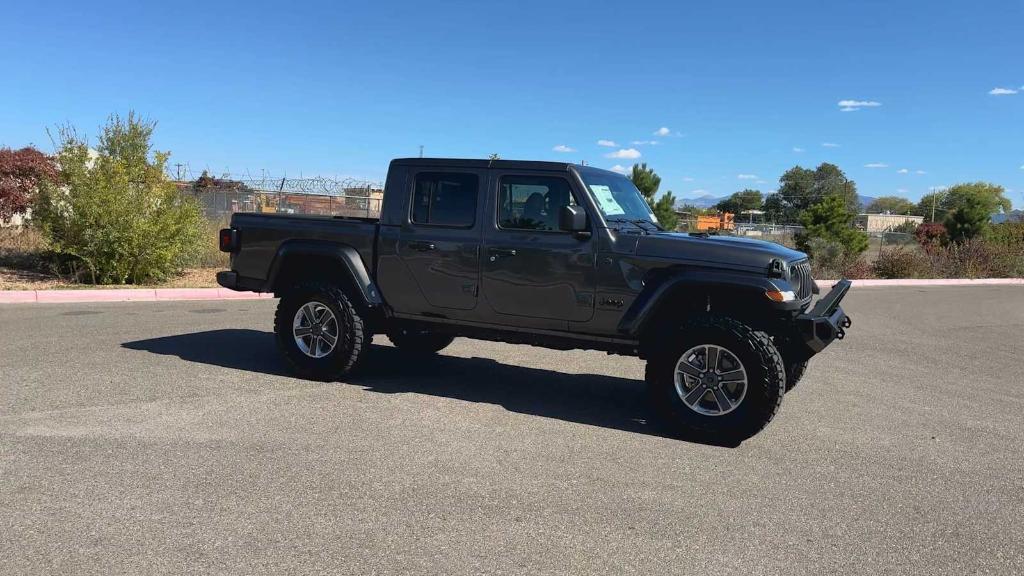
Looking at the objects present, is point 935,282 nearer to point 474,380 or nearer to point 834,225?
point 834,225

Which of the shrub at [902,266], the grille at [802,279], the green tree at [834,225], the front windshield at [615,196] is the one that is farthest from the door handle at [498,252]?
the green tree at [834,225]

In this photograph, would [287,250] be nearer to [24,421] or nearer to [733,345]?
[24,421]

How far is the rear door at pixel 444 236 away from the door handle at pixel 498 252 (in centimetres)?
13

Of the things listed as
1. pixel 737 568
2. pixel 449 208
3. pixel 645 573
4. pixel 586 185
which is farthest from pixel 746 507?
pixel 449 208

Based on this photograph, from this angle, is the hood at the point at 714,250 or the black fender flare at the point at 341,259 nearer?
the hood at the point at 714,250

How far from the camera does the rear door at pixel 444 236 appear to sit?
6.26 m

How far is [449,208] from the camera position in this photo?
254 inches

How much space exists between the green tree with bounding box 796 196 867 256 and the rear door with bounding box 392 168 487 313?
2457 centimetres

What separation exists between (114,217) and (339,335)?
9213 mm

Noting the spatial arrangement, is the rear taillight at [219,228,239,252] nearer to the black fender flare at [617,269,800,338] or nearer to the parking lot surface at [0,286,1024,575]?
the parking lot surface at [0,286,1024,575]

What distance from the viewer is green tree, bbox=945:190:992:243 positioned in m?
33.4

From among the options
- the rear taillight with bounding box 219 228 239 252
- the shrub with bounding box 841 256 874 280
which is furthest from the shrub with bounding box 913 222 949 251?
the rear taillight with bounding box 219 228 239 252

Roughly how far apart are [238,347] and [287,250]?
6.57 ft

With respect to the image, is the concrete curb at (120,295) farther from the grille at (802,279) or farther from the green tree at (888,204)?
the green tree at (888,204)
